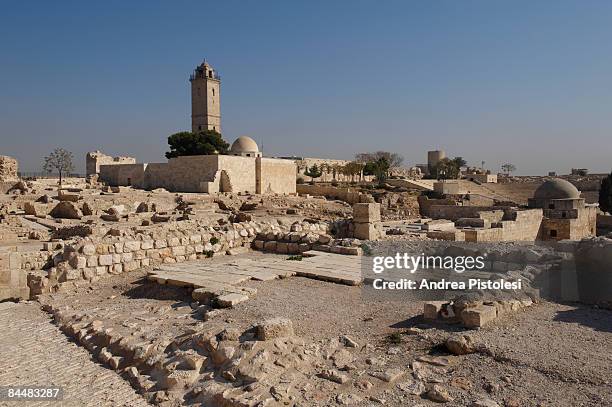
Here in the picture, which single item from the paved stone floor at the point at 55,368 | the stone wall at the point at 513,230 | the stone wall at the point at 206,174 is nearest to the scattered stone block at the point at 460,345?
the paved stone floor at the point at 55,368

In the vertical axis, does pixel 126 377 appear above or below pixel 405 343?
below

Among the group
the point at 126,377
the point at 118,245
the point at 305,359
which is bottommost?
the point at 126,377

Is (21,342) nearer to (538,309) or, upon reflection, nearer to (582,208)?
(538,309)

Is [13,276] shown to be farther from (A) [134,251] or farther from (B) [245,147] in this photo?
(B) [245,147]

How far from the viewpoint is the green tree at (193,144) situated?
153 feet

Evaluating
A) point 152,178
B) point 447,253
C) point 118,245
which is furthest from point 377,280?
point 152,178

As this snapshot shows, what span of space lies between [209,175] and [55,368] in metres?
25.8

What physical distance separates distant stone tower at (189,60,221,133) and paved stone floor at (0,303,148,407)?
48402mm

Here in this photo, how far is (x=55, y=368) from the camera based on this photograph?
5086 mm

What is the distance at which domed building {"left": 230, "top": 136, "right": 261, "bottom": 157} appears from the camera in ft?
157

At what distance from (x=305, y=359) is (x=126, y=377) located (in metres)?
1.84

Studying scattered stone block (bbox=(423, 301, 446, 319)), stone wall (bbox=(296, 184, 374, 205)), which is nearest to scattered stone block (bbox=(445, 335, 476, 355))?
scattered stone block (bbox=(423, 301, 446, 319))

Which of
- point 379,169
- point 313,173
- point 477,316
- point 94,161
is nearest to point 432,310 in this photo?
point 477,316

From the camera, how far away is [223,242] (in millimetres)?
10359
